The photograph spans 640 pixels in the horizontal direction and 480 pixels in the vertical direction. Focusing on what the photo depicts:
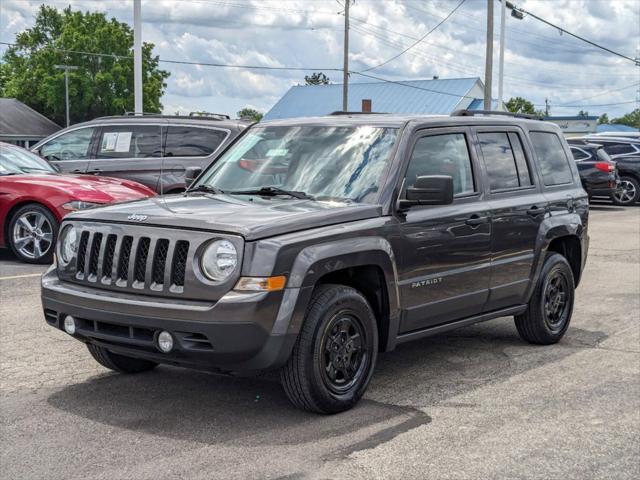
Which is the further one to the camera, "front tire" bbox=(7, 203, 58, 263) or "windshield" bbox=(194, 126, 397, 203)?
"front tire" bbox=(7, 203, 58, 263)

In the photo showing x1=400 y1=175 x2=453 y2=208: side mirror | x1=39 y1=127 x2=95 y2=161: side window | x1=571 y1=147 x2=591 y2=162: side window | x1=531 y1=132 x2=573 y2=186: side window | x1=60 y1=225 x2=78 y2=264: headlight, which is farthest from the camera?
x1=571 y1=147 x2=591 y2=162: side window

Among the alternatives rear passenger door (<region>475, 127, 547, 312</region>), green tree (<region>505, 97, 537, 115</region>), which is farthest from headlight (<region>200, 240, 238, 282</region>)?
green tree (<region>505, 97, 537, 115</region>)

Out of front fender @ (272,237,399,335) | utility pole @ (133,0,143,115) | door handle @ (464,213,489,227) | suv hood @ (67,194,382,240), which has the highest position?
utility pole @ (133,0,143,115)

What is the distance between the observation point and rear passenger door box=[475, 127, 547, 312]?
22.6ft

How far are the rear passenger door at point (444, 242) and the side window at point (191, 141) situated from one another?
8039 mm

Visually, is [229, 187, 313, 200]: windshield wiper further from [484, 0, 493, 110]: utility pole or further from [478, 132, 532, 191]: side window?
[484, 0, 493, 110]: utility pole

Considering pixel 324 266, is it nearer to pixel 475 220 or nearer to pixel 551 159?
pixel 475 220

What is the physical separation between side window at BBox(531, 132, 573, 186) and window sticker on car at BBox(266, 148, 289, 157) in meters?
2.30

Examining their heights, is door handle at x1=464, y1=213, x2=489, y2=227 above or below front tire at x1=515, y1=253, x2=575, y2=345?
above

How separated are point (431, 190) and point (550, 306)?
232cm

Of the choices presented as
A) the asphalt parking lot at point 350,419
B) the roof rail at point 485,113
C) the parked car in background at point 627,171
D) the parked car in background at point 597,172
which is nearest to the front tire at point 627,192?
the parked car in background at point 627,171

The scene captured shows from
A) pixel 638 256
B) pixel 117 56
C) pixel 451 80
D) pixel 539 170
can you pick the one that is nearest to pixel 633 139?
pixel 638 256

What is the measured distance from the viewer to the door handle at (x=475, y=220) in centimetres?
656

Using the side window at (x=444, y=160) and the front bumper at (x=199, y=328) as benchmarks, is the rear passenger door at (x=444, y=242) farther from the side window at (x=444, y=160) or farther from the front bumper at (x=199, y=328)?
the front bumper at (x=199, y=328)
